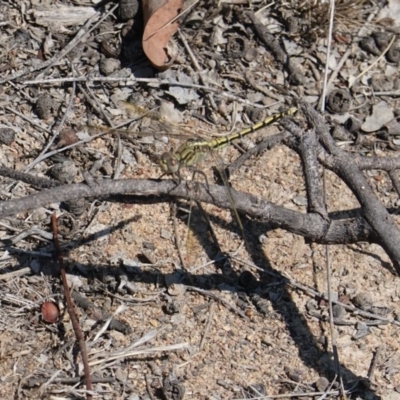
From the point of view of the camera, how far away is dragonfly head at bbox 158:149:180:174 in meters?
3.31

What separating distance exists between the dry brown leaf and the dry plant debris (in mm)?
75

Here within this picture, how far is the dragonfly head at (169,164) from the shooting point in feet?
10.9

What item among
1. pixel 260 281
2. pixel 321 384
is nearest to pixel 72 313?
pixel 260 281

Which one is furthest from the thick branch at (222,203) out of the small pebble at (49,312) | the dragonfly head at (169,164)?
the small pebble at (49,312)

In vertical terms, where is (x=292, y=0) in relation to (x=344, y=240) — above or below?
above

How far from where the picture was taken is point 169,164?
3332 mm

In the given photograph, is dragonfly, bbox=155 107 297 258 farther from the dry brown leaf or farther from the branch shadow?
the dry brown leaf

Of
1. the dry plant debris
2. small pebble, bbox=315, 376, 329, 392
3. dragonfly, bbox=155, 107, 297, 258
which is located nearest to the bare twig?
the dry plant debris

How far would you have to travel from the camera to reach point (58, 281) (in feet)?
11.4

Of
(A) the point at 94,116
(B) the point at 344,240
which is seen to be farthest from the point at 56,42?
(B) the point at 344,240

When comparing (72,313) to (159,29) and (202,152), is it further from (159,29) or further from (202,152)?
(159,29)

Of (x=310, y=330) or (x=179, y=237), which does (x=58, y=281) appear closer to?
(x=179, y=237)

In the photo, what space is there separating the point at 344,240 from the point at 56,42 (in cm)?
169

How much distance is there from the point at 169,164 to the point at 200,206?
0.35 meters
